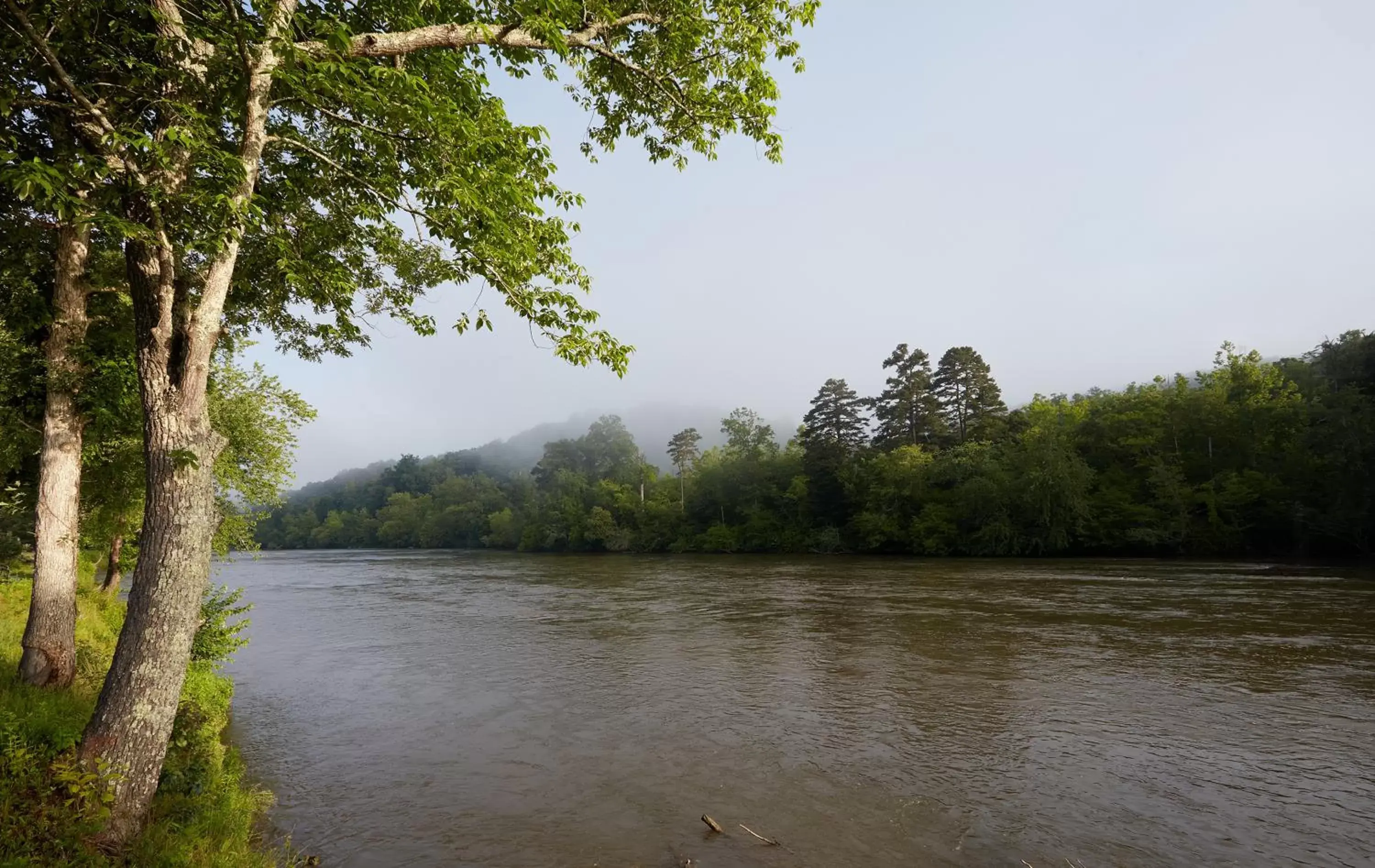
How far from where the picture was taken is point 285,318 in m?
10.8

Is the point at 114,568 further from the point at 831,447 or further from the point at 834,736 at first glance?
the point at 831,447

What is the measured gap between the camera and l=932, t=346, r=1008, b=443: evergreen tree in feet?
221

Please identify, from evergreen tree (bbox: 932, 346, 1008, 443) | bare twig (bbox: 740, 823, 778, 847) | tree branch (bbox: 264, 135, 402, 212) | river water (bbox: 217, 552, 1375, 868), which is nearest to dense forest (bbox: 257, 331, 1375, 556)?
evergreen tree (bbox: 932, 346, 1008, 443)

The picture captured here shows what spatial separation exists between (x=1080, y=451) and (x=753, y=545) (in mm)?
34341

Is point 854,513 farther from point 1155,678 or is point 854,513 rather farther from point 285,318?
point 285,318

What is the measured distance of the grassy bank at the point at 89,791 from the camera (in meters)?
4.98

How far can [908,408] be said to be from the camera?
70875mm

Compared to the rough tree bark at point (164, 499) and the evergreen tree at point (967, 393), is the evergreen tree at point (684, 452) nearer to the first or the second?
the evergreen tree at point (967, 393)

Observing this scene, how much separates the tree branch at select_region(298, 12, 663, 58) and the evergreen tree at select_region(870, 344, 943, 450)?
66684 mm

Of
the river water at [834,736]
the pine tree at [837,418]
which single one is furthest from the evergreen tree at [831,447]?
the river water at [834,736]

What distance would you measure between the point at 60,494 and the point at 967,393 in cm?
7105

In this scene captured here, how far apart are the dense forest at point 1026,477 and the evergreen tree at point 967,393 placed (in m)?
0.17

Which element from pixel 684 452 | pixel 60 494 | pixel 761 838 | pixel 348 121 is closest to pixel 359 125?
pixel 348 121

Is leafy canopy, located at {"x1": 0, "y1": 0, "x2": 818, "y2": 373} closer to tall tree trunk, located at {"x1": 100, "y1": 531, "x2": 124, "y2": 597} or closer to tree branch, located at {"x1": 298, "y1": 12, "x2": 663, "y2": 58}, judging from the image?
tree branch, located at {"x1": 298, "y1": 12, "x2": 663, "y2": 58}
